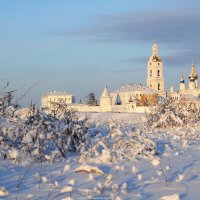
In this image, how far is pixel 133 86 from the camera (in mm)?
128125

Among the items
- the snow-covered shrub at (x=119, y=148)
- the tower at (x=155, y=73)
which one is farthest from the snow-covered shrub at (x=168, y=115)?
the tower at (x=155, y=73)

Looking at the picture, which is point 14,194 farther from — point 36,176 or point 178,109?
point 178,109

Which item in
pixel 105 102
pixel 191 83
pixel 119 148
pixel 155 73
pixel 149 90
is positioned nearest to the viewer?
pixel 119 148

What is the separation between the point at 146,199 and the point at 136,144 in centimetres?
318

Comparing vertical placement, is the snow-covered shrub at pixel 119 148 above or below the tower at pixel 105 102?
below

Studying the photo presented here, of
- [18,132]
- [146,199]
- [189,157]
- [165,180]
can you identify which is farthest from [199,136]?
[146,199]

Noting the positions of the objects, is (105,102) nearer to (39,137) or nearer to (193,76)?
(193,76)

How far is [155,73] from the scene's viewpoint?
134m

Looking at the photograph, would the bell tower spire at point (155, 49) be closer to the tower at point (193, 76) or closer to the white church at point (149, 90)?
the white church at point (149, 90)

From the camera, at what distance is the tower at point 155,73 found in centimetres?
13288

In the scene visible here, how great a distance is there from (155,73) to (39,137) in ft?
422

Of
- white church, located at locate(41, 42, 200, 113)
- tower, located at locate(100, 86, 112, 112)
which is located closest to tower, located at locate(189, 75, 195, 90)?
white church, located at locate(41, 42, 200, 113)

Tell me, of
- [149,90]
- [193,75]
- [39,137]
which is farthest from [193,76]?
[39,137]

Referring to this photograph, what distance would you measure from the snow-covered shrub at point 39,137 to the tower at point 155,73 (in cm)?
12444
